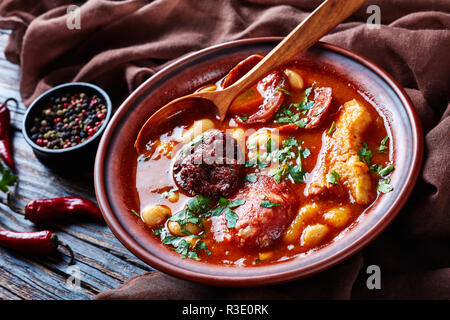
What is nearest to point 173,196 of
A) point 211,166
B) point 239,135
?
point 211,166

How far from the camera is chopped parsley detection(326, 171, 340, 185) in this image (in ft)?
9.39

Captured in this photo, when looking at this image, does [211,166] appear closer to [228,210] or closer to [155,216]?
[228,210]

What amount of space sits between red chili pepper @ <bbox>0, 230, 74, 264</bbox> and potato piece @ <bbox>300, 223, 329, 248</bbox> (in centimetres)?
156

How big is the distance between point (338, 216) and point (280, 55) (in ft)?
3.93

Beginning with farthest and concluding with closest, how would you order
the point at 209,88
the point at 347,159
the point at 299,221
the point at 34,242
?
the point at 209,88
the point at 34,242
the point at 347,159
the point at 299,221

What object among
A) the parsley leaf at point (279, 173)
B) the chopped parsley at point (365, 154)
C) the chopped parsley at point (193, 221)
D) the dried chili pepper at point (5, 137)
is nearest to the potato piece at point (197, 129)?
the chopped parsley at point (193, 221)

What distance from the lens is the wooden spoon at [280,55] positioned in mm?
3250

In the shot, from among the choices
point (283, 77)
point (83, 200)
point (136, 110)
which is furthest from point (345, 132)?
point (83, 200)

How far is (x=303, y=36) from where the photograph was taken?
3.33 metres

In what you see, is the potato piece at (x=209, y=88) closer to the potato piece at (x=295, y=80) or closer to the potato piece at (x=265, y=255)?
the potato piece at (x=295, y=80)

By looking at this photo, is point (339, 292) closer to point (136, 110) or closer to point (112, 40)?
point (136, 110)

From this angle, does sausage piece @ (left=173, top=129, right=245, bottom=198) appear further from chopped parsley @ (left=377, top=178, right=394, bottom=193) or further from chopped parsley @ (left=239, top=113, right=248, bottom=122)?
chopped parsley @ (left=377, top=178, right=394, bottom=193)

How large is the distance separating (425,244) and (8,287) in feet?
8.66

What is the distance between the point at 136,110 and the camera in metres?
3.51
